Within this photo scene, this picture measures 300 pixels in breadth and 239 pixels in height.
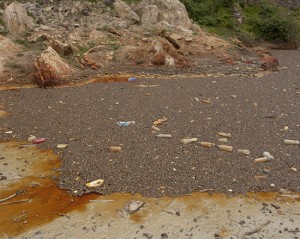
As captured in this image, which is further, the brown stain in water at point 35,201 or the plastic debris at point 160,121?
the plastic debris at point 160,121

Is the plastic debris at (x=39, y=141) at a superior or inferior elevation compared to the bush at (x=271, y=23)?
inferior

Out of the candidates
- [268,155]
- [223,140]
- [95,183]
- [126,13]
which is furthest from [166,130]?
[126,13]

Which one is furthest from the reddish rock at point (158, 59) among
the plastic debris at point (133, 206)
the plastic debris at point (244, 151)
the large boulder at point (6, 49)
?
the plastic debris at point (133, 206)

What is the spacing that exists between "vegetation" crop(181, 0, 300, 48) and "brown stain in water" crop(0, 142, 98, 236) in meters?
17.1

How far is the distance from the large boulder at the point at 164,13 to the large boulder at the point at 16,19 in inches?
229

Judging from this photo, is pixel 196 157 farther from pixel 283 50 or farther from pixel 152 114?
pixel 283 50

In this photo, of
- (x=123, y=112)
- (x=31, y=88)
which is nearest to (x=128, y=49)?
(x=31, y=88)

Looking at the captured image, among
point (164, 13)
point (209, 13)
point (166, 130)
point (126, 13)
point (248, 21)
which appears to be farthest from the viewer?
point (248, 21)

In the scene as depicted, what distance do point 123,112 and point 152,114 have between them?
786 millimetres

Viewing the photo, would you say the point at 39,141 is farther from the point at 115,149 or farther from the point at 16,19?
the point at 16,19

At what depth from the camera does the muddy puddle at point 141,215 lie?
17.6 ft

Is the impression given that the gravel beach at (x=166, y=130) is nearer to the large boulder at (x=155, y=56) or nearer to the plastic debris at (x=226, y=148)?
the plastic debris at (x=226, y=148)

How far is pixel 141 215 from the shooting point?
5730mm

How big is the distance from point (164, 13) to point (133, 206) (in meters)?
15.4
